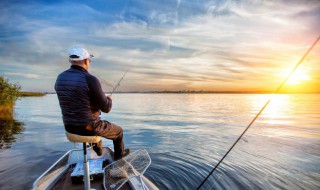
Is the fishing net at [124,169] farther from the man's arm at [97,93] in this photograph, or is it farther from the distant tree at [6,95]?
the distant tree at [6,95]

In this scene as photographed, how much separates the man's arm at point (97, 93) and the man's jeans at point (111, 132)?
1.44ft

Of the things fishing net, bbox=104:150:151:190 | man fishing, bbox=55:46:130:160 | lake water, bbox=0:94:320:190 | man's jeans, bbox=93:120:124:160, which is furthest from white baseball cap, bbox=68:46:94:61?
lake water, bbox=0:94:320:190

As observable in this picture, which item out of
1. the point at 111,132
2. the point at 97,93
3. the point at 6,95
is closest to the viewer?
the point at 97,93

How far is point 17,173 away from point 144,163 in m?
7.23

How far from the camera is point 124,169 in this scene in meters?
5.56

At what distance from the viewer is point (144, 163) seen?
5.62 metres

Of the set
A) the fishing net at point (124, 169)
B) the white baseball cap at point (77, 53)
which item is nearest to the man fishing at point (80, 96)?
the white baseball cap at point (77, 53)

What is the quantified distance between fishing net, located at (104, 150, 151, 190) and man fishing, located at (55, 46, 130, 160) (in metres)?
1.41

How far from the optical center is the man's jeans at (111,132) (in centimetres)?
465

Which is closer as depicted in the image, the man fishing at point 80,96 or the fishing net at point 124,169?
the man fishing at point 80,96

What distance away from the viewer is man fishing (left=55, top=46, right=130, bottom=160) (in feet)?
13.5

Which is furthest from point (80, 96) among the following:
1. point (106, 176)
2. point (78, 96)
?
point (106, 176)

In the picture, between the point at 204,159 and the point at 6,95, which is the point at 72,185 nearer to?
the point at 204,159

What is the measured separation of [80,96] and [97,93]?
0.32 meters
